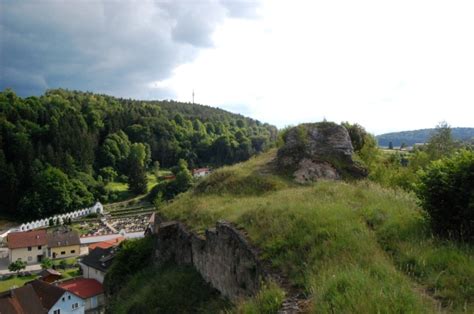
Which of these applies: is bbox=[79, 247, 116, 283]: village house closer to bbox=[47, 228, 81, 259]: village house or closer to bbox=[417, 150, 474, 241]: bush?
bbox=[47, 228, 81, 259]: village house

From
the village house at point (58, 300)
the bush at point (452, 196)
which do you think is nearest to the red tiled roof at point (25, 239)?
the village house at point (58, 300)

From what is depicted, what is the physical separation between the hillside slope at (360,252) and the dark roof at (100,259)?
30.8 meters

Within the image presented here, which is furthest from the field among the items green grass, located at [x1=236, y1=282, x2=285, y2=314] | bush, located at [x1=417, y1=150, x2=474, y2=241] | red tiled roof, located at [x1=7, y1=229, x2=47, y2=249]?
bush, located at [x1=417, y1=150, x2=474, y2=241]

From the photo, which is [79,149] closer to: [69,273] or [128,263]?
[69,273]

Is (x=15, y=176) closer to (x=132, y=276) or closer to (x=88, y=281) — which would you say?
(x=88, y=281)

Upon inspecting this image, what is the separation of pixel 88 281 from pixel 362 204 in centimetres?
3570

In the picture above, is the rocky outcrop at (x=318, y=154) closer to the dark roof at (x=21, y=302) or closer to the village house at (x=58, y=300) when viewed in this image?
the dark roof at (x=21, y=302)

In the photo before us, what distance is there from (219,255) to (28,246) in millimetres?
51541

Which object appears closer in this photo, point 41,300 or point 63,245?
point 41,300

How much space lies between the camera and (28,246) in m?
51.2

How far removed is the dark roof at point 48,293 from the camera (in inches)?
1216

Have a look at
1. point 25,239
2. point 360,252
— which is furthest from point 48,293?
point 360,252

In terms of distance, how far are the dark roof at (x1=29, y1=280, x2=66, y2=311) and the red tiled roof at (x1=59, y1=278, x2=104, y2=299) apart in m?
1.43

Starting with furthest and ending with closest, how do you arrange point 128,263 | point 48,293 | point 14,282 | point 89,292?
point 14,282 → point 89,292 → point 48,293 → point 128,263
